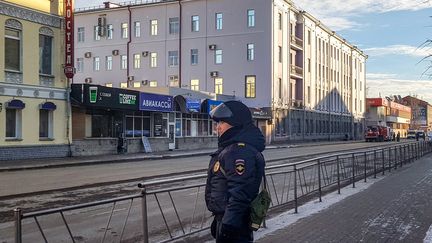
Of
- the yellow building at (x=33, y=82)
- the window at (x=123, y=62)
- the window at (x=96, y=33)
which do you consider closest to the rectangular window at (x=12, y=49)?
the yellow building at (x=33, y=82)

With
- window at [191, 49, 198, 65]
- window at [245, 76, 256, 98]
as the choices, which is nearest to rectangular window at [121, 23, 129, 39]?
window at [191, 49, 198, 65]

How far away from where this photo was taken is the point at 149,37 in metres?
63.4

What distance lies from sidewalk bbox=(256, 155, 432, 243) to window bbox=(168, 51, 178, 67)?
4932 centimetres

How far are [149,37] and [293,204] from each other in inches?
2151

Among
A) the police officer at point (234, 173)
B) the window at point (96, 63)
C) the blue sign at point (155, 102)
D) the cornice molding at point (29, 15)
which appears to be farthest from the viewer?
the window at point (96, 63)

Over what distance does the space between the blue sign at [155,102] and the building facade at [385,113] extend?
71125 millimetres

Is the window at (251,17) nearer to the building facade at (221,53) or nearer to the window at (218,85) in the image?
the building facade at (221,53)

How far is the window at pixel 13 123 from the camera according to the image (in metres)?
27.8

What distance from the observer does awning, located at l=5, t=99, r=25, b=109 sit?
27.5 m

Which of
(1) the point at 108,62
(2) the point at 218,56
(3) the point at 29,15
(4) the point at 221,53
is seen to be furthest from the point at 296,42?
(3) the point at 29,15

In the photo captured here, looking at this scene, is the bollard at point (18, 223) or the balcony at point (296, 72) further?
the balcony at point (296, 72)

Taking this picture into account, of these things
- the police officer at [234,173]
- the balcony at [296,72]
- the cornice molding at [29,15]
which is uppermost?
the balcony at [296,72]

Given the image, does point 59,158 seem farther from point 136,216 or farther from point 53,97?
point 136,216

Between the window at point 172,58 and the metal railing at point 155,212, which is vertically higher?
the window at point 172,58
